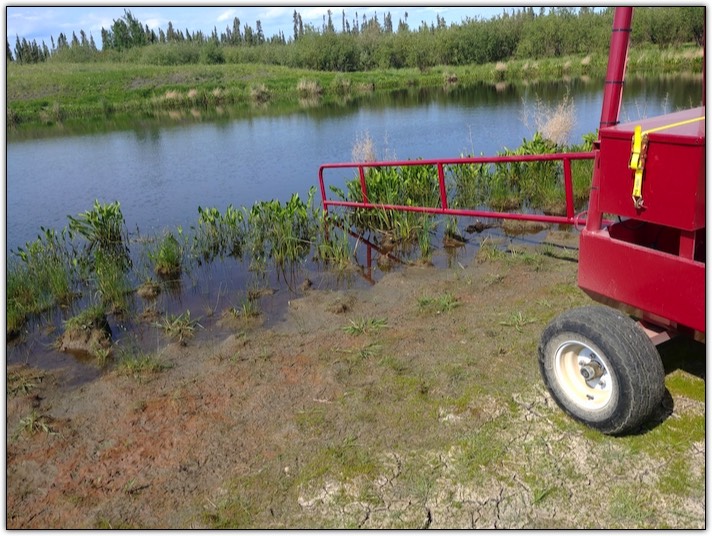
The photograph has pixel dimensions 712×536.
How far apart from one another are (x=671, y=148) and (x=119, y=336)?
16.6ft

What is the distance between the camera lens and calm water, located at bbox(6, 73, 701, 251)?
12055 mm

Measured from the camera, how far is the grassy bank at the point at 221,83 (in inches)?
1334

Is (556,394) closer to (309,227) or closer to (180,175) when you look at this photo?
(309,227)

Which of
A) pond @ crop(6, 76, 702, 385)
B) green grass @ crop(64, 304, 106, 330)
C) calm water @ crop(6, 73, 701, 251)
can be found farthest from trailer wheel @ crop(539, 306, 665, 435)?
calm water @ crop(6, 73, 701, 251)

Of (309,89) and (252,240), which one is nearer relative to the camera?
(252,240)

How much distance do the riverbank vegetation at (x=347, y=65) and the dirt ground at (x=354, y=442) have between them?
28.2 meters

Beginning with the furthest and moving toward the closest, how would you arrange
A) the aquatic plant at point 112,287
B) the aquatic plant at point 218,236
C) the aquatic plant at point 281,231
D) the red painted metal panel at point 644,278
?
the aquatic plant at point 218,236 < the aquatic plant at point 281,231 < the aquatic plant at point 112,287 < the red painted metal panel at point 644,278

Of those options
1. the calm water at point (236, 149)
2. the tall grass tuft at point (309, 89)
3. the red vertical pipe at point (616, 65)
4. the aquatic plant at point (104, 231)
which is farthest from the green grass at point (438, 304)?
the tall grass tuft at point (309, 89)

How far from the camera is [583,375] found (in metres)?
3.28

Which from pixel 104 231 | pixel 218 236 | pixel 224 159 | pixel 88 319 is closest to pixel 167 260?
pixel 218 236

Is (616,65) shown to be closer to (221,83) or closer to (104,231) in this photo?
(104,231)

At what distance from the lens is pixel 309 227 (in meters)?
8.57

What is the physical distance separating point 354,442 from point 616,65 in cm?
254

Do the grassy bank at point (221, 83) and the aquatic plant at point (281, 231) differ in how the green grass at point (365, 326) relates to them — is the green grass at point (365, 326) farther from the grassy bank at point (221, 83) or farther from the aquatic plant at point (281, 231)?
the grassy bank at point (221, 83)
